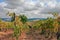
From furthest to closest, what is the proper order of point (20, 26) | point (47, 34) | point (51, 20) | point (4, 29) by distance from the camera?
point (4, 29) → point (47, 34) → point (51, 20) → point (20, 26)

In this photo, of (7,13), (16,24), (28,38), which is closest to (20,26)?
(16,24)

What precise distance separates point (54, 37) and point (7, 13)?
808 centimetres

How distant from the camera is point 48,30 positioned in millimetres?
28172

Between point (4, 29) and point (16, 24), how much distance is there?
16.8m

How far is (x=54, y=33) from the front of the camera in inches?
1127

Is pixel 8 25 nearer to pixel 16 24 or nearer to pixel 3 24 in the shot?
pixel 3 24

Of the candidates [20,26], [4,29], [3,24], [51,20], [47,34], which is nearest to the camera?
[20,26]

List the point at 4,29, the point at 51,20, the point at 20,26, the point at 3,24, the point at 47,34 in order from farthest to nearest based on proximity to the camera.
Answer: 1. the point at 4,29
2. the point at 3,24
3. the point at 47,34
4. the point at 51,20
5. the point at 20,26

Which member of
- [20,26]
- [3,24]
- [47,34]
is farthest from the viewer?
[3,24]

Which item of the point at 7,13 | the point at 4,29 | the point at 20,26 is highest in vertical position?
the point at 7,13

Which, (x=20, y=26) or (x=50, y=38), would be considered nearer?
(x=20, y=26)

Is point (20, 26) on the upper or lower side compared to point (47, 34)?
upper

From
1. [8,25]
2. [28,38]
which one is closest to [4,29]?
[8,25]

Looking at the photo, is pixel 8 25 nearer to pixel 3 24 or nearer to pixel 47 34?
pixel 3 24
